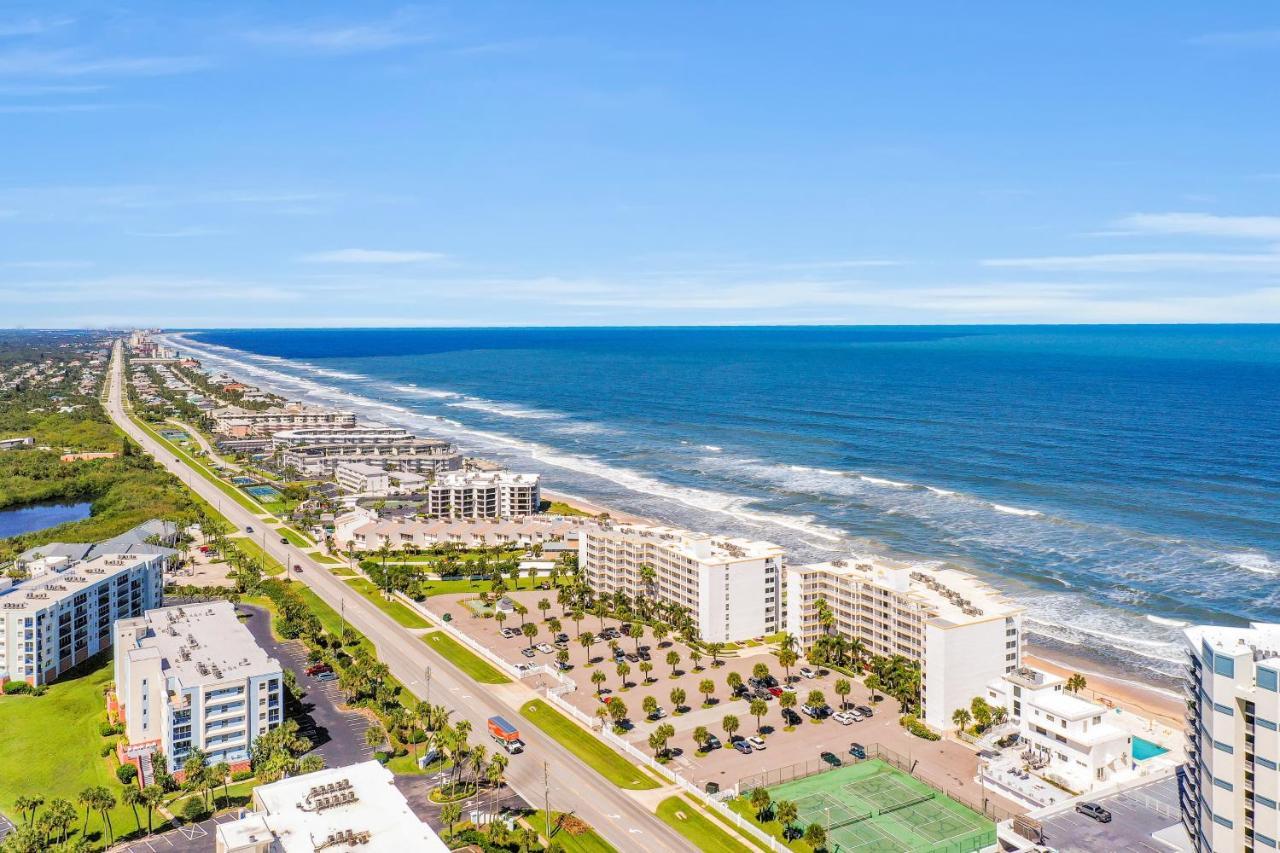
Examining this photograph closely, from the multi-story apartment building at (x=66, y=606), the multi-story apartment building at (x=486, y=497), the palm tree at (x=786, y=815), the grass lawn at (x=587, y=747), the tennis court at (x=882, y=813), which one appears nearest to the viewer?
the tennis court at (x=882, y=813)

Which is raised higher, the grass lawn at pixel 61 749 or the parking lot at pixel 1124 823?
the parking lot at pixel 1124 823

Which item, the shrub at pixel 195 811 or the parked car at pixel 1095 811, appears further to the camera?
the shrub at pixel 195 811

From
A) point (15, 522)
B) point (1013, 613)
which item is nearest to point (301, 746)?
point (1013, 613)

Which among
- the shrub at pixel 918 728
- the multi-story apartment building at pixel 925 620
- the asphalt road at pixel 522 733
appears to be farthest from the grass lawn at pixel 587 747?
the multi-story apartment building at pixel 925 620

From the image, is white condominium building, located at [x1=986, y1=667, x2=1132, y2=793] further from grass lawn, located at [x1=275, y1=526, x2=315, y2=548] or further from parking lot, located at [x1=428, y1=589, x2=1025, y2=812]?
grass lawn, located at [x1=275, y1=526, x2=315, y2=548]

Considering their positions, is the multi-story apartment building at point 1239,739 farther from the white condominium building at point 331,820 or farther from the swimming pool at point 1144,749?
the white condominium building at point 331,820

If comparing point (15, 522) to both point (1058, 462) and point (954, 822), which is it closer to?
point (954, 822)

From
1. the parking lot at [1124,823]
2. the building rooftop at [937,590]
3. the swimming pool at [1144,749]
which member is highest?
the building rooftop at [937,590]
